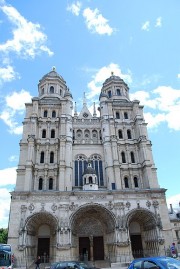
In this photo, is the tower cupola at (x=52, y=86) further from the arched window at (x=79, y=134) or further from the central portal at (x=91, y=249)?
the central portal at (x=91, y=249)

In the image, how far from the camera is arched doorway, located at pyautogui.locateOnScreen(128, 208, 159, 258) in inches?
961

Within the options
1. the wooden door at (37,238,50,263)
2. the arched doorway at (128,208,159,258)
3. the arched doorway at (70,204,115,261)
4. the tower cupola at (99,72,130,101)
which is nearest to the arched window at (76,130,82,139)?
the tower cupola at (99,72,130,101)

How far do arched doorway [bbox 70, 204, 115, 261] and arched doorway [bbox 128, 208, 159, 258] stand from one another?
9.07 ft

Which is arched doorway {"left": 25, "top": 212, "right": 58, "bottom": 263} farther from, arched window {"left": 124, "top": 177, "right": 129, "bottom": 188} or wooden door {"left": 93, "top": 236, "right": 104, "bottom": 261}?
arched window {"left": 124, "top": 177, "right": 129, "bottom": 188}

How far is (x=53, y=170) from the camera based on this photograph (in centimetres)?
2952

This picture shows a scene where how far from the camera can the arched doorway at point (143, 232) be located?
2441 centimetres

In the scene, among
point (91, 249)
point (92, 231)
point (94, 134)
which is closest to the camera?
point (91, 249)

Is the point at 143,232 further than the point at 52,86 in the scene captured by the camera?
No

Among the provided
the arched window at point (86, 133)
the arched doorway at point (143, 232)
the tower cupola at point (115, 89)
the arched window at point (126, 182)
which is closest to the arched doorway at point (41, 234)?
the arched doorway at point (143, 232)

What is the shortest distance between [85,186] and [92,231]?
16.9 ft

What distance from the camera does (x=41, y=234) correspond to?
82.8 feet

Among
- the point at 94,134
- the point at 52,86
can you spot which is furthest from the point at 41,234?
the point at 52,86

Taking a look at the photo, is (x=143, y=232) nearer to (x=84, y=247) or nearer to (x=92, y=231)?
(x=92, y=231)

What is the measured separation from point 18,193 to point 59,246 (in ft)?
23.8
